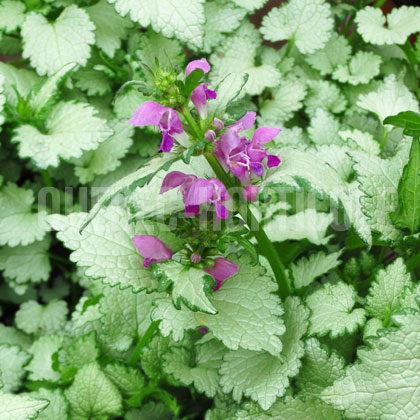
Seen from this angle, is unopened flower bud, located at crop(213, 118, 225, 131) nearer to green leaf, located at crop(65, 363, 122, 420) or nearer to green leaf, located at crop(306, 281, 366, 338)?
green leaf, located at crop(306, 281, 366, 338)

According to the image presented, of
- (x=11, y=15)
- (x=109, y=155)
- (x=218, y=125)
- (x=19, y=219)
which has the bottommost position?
(x=19, y=219)

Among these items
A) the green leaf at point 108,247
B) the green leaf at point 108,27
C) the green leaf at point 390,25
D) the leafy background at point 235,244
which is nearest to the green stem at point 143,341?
the leafy background at point 235,244

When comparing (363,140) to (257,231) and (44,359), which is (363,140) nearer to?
(257,231)

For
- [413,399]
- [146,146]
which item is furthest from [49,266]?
[413,399]

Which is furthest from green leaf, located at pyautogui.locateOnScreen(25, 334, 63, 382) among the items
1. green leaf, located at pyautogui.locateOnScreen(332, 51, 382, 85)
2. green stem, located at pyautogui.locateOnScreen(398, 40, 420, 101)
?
green stem, located at pyautogui.locateOnScreen(398, 40, 420, 101)

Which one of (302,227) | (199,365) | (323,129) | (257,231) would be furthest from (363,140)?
(199,365)

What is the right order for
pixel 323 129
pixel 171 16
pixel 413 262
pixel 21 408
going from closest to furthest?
pixel 21 408 < pixel 413 262 < pixel 171 16 < pixel 323 129

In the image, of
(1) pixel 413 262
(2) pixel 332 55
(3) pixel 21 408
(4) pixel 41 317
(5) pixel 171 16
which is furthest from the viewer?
(2) pixel 332 55

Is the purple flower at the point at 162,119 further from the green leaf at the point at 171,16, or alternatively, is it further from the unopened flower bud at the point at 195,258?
the green leaf at the point at 171,16
